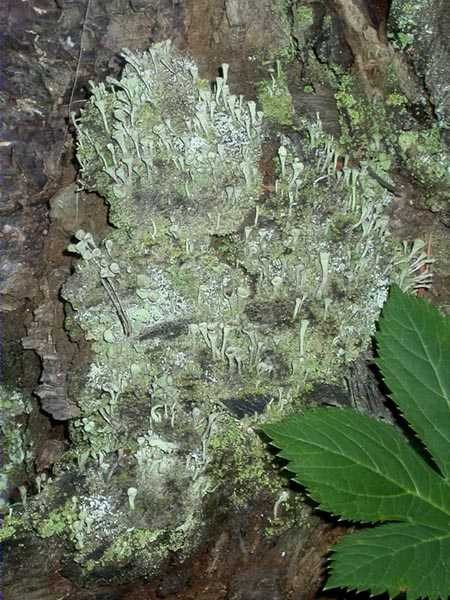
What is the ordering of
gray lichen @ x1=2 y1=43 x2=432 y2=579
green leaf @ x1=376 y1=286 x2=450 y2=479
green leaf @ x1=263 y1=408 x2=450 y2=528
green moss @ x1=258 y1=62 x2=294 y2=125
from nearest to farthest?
green leaf @ x1=263 y1=408 x2=450 y2=528, green leaf @ x1=376 y1=286 x2=450 y2=479, gray lichen @ x1=2 y1=43 x2=432 y2=579, green moss @ x1=258 y1=62 x2=294 y2=125

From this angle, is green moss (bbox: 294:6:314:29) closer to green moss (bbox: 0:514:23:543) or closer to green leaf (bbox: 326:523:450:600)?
green leaf (bbox: 326:523:450:600)

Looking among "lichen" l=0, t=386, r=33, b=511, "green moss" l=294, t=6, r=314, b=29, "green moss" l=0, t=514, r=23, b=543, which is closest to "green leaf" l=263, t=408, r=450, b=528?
"green moss" l=0, t=514, r=23, b=543

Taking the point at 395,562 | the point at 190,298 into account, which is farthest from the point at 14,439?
the point at 395,562

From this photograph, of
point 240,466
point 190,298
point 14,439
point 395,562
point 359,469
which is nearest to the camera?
point 395,562

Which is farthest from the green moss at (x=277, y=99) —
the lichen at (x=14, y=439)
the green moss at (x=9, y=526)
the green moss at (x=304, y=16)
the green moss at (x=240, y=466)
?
the green moss at (x=9, y=526)

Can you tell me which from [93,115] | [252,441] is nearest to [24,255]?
[93,115]

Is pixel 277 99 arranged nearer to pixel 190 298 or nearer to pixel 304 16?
pixel 304 16

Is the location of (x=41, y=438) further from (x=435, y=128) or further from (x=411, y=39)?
(x=411, y=39)
